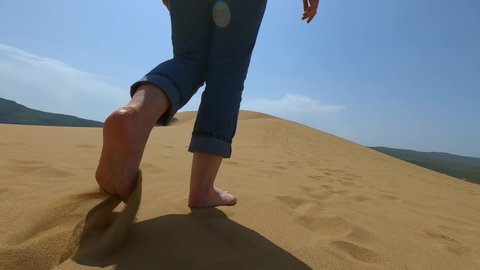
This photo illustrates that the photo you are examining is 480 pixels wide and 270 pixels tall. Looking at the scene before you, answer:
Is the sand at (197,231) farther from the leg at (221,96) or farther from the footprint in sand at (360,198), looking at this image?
the footprint in sand at (360,198)

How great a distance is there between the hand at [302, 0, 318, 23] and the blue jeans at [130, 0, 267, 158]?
43 cm

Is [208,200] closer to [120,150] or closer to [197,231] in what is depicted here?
[197,231]

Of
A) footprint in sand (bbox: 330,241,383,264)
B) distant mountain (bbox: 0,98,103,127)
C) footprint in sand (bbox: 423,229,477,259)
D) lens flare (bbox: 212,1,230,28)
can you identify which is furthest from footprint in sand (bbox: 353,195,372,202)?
distant mountain (bbox: 0,98,103,127)

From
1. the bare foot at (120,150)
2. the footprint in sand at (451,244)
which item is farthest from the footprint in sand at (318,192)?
the bare foot at (120,150)

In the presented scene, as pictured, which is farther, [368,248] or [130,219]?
[368,248]

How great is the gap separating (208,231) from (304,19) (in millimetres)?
1157

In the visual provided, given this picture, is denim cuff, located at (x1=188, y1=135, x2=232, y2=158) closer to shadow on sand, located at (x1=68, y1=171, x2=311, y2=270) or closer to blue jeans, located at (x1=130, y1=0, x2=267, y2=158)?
blue jeans, located at (x1=130, y1=0, x2=267, y2=158)

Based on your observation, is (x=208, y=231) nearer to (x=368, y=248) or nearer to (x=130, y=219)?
(x=130, y=219)

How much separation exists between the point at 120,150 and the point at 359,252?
782mm

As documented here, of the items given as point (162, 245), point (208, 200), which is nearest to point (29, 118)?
point (208, 200)

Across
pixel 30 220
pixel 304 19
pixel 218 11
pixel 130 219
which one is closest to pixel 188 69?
pixel 218 11

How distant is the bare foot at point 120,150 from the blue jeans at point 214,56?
24 cm

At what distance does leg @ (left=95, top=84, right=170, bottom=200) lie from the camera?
0.90 meters

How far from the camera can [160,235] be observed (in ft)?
3.12
